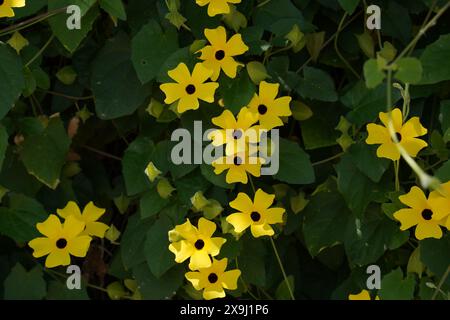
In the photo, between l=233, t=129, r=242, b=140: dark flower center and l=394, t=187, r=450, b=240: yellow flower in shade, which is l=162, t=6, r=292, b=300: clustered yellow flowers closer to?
l=233, t=129, r=242, b=140: dark flower center

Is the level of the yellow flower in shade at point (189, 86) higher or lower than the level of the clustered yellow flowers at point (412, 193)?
higher

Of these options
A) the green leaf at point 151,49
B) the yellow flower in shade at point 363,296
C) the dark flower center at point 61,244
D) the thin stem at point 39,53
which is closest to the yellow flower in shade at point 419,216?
the yellow flower in shade at point 363,296

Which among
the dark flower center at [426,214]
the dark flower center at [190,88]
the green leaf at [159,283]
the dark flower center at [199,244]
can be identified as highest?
the dark flower center at [190,88]

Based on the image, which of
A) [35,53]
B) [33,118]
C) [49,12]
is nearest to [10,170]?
[33,118]

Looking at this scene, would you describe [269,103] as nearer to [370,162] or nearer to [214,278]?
[370,162]

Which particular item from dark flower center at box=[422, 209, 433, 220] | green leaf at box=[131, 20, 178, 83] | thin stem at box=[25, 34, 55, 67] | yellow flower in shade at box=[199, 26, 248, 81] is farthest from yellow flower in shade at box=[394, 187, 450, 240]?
thin stem at box=[25, 34, 55, 67]

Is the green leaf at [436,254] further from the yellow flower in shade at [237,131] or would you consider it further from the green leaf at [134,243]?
the green leaf at [134,243]
